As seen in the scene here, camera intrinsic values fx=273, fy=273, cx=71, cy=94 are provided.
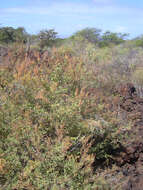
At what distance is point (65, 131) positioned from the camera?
6.62 meters

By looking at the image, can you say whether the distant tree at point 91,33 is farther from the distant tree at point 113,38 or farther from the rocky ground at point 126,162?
the rocky ground at point 126,162

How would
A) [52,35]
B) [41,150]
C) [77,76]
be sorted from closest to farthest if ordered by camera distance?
[41,150]
[77,76]
[52,35]

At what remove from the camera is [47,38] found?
23516 mm

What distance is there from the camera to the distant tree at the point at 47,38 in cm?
2247

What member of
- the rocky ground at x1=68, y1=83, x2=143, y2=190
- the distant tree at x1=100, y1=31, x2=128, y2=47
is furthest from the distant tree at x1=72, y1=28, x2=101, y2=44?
the rocky ground at x1=68, y1=83, x2=143, y2=190

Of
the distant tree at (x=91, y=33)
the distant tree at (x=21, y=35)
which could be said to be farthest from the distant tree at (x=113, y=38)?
the distant tree at (x=21, y=35)

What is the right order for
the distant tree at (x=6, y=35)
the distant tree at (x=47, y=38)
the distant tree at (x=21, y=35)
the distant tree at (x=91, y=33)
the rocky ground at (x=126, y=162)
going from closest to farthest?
the rocky ground at (x=126, y=162), the distant tree at (x=21, y=35), the distant tree at (x=47, y=38), the distant tree at (x=6, y=35), the distant tree at (x=91, y=33)

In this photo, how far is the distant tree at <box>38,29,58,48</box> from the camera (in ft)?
73.7

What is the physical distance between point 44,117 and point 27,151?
1.12 meters

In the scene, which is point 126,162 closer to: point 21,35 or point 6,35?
point 21,35

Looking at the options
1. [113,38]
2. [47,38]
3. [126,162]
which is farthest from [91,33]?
[126,162]

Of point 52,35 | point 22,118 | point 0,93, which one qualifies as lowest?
point 22,118

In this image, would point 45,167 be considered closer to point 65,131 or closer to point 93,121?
point 65,131

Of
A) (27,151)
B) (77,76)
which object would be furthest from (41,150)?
(77,76)
